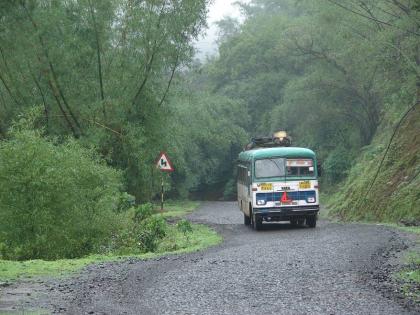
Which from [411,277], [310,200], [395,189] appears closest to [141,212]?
[310,200]

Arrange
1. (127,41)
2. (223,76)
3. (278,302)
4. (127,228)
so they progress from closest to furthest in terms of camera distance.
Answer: (278,302) < (127,228) < (127,41) < (223,76)

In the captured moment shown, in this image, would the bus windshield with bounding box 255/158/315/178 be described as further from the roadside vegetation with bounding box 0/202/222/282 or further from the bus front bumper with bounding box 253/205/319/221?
the roadside vegetation with bounding box 0/202/222/282

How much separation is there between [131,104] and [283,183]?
26.4 ft

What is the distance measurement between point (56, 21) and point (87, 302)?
1892cm

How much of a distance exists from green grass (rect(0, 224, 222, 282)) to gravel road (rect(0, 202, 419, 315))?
2.32 ft

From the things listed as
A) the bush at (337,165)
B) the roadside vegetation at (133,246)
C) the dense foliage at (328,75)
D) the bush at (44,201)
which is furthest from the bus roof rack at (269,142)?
the bush at (337,165)

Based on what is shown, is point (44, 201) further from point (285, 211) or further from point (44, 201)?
point (285, 211)

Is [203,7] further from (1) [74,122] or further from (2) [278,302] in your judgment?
(2) [278,302]

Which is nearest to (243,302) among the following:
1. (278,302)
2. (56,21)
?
(278,302)

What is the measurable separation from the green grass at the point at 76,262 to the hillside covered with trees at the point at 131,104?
187cm

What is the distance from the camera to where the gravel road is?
34.6ft

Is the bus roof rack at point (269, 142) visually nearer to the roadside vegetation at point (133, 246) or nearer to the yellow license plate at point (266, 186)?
the roadside vegetation at point (133, 246)

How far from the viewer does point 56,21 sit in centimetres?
2803

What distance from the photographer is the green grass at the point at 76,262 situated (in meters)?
14.7
